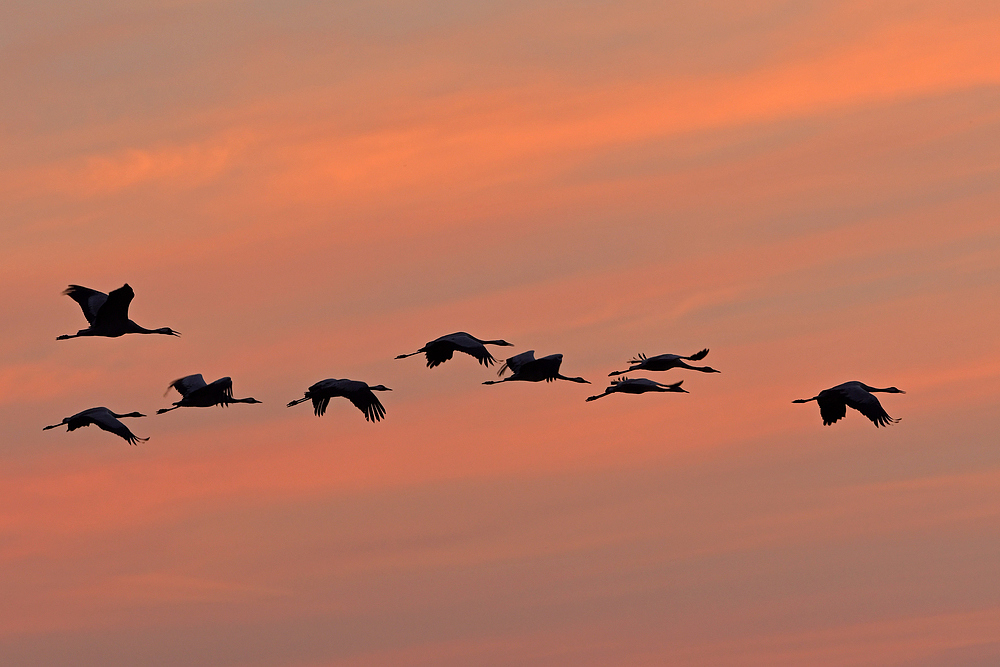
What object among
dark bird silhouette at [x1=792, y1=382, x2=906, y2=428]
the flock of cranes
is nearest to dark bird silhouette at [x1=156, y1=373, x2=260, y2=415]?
the flock of cranes

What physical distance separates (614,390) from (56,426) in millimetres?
18211

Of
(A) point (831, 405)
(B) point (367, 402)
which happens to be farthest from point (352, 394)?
(A) point (831, 405)

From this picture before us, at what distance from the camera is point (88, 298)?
9469cm

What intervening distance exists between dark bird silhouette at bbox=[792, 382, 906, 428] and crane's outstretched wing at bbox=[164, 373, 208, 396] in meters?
19.5

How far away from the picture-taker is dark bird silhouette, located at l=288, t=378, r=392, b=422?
96.9 m

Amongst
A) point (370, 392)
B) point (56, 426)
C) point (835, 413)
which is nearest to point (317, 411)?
point (370, 392)

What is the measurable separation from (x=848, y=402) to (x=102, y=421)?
80.4 feet

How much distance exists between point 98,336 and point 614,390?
1699 cm

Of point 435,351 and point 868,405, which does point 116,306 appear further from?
point 868,405

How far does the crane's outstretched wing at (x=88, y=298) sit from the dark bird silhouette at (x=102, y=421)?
349cm

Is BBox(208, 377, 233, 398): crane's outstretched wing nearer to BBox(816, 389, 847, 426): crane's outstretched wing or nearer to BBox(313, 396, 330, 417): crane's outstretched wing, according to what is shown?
BBox(313, 396, 330, 417): crane's outstretched wing

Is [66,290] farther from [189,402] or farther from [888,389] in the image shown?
[888,389]

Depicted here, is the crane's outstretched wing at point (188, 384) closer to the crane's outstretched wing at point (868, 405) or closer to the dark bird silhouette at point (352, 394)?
the dark bird silhouette at point (352, 394)

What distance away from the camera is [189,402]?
93938 millimetres
